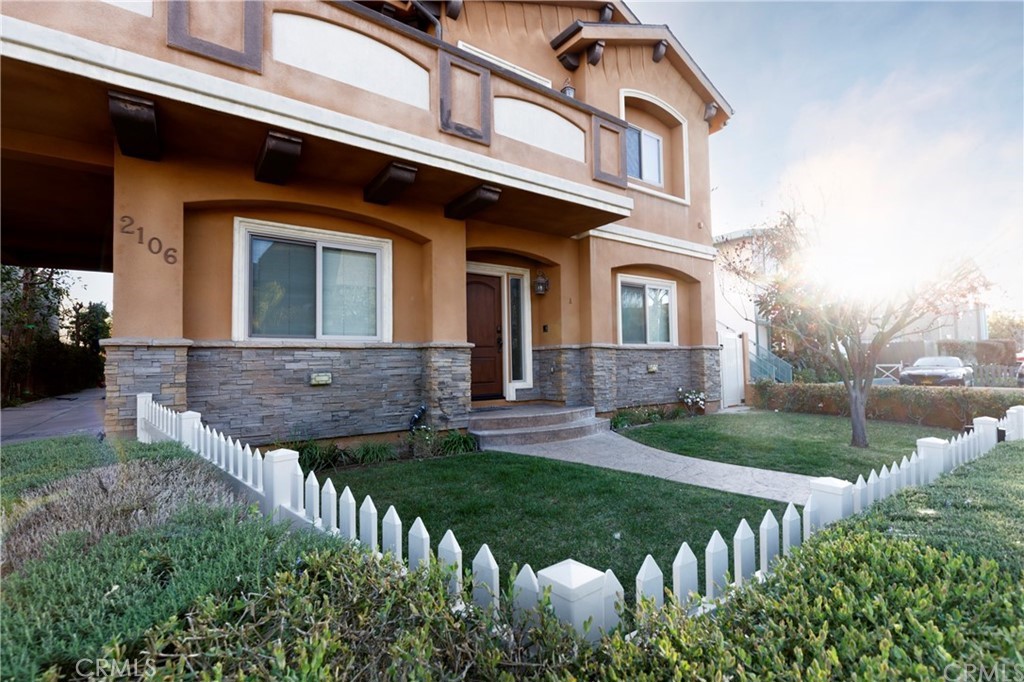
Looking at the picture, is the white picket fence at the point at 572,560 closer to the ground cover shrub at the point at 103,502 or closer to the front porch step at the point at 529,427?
the ground cover shrub at the point at 103,502

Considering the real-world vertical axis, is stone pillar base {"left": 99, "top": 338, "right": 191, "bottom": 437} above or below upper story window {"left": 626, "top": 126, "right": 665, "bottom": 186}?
below

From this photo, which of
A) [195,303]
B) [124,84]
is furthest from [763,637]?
[195,303]

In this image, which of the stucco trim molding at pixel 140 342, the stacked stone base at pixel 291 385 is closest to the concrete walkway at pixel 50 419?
the stacked stone base at pixel 291 385

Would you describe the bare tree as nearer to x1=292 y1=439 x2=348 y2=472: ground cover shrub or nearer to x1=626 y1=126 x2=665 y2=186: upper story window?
x1=626 y1=126 x2=665 y2=186: upper story window

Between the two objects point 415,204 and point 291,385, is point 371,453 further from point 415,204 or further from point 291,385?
point 415,204

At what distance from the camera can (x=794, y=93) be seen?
8055 millimetres

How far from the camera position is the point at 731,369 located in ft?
41.3

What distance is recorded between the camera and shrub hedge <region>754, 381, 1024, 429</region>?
820 centimetres

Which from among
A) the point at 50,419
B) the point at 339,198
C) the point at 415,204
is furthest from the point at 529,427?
the point at 50,419

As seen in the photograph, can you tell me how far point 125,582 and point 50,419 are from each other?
36.7 feet

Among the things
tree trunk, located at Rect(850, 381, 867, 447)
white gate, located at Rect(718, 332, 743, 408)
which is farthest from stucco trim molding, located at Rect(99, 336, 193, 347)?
white gate, located at Rect(718, 332, 743, 408)

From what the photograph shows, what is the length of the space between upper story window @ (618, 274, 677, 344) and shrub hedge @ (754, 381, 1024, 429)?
324 centimetres

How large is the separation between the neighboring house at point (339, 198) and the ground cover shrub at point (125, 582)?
4.01 metres

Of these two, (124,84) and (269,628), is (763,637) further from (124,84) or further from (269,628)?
(124,84)
